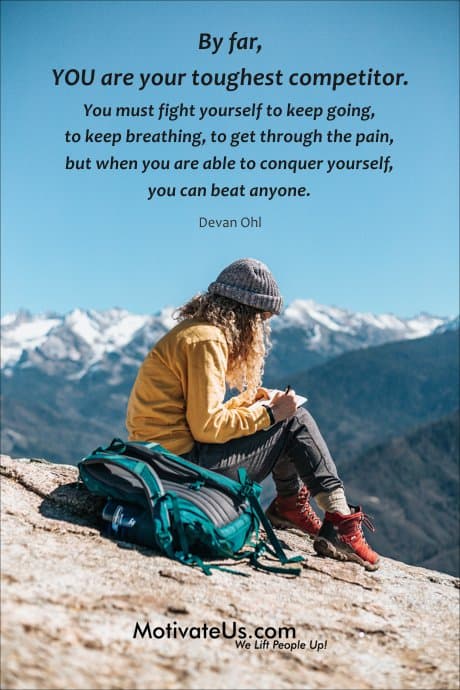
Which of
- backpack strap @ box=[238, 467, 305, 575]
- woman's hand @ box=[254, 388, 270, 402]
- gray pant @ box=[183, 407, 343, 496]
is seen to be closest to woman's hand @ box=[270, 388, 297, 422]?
gray pant @ box=[183, 407, 343, 496]

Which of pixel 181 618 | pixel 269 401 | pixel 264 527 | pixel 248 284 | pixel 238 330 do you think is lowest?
pixel 181 618

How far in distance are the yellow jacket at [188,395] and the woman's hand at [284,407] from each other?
0.13 m

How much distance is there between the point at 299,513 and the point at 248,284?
2924 millimetres

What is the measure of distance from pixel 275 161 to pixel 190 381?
6.93 metres

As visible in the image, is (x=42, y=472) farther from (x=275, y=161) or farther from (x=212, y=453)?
(x=275, y=161)

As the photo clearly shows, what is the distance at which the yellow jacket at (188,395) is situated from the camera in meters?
6.44

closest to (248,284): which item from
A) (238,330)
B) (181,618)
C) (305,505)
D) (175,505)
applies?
(238,330)

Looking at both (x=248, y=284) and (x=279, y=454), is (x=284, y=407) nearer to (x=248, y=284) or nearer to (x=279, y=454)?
(x=279, y=454)

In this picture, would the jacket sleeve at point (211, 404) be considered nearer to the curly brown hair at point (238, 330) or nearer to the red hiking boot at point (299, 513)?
the curly brown hair at point (238, 330)

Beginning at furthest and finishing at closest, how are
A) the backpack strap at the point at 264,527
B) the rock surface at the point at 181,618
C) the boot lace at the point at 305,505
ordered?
1. the boot lace at the point at 305,505
2. the backpack strap at the point at 264,527
3. the rock surface at the point at 181,618

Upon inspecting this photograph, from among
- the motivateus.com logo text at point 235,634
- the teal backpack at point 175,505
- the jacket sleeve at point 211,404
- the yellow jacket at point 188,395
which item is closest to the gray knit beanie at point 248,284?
the yellow jacket at point 188,395

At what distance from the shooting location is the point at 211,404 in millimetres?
6426

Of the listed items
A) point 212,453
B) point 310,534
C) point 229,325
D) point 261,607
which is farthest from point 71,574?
point 310,534

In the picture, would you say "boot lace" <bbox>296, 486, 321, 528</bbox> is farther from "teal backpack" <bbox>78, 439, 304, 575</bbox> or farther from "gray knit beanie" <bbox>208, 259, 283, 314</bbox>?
"gray knit beanie" <bbox>208, 259, 283, 314</bbox>
